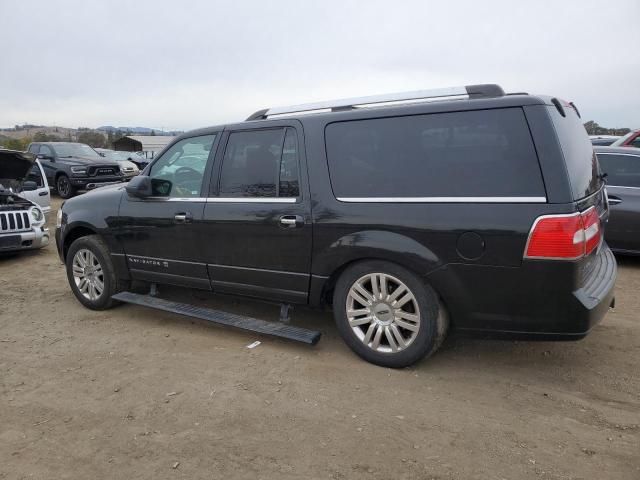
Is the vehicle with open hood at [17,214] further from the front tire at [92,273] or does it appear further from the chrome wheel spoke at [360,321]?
the chrome wheel spoke at [360,321]

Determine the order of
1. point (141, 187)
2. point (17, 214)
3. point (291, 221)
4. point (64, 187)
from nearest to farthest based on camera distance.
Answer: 1. point (291, 221)
2. point (141, 187)
3. point (17, 214)
4. point (64, 187)

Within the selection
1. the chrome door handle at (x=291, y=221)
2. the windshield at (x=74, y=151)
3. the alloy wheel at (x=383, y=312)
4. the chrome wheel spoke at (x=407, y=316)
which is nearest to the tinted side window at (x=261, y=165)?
the chrome door handle at (x=291, y=221)

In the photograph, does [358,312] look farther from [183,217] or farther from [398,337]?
[183,217]

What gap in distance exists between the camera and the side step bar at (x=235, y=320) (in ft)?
12.5

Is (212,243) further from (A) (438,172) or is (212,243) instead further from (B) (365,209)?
(A) (438,172)

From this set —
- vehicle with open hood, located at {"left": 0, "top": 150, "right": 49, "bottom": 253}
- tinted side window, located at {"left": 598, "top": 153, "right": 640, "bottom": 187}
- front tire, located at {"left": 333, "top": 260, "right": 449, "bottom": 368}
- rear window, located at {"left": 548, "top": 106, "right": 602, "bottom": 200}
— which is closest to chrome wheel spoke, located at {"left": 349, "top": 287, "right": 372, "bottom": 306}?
Result: front tire, located at {"left": 333, "top": 260, "right": 449, "bottom": 368}

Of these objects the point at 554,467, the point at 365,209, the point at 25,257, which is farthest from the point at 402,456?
the point at 25,257

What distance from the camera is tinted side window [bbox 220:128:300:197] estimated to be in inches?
151

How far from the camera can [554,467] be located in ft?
8.06

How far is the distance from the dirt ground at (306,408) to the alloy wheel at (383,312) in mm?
215

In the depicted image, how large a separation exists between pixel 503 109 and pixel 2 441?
3.50m

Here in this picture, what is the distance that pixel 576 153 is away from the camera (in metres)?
3.10

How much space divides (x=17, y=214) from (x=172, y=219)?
173 inches

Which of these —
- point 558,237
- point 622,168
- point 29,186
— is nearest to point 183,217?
point 558,237
